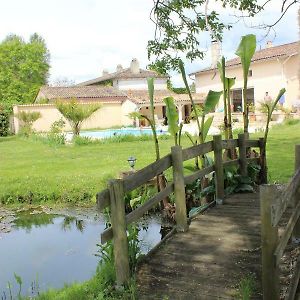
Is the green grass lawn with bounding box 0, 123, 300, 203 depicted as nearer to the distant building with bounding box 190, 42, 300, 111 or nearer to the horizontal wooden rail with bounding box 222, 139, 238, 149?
the horizontal wooden rail with bounding box 222, 139, 238, 149

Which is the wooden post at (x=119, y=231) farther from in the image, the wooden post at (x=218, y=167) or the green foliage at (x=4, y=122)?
the green foliage at (x=4, y=122)

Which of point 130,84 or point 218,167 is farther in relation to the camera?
point 130,84

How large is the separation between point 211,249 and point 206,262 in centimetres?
36

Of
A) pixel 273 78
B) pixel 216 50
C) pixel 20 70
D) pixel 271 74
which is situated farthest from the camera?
pixel 20 70

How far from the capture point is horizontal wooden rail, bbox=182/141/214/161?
5.73 metres

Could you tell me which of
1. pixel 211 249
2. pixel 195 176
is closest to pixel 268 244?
pixel 211 249

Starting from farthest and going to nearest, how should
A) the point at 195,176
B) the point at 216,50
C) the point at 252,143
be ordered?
the point at 216,50 → the point at 252,143 → the point at 195,176

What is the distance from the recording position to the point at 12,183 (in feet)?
39.5

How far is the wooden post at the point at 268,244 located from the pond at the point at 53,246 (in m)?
3.48

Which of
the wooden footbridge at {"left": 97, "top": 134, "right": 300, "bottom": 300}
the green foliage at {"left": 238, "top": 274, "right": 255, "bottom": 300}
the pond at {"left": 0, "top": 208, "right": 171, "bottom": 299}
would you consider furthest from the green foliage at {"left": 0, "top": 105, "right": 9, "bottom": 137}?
the green foliage at {"left": 238, "top": 274, "right": 255, "bottom": 300}

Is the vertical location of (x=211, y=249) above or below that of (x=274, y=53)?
below

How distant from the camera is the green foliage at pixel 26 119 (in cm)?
3155

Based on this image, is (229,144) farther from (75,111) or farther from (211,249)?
(75,111)

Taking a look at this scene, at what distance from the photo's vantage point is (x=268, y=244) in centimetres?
346
